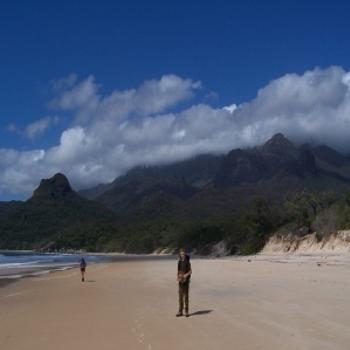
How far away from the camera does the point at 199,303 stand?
18.9m

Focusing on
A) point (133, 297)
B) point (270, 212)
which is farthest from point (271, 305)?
point (270, 212)

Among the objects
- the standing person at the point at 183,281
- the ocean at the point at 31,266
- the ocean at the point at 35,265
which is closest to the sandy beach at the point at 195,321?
the standing person at the point at 183,281

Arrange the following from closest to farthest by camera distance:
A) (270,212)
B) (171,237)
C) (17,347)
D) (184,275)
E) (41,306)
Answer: (17,347), (184,275), (41,306), (270,212), (171,237)

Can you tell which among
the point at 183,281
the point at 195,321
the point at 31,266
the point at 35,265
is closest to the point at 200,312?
the point at 183,281

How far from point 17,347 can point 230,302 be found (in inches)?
319

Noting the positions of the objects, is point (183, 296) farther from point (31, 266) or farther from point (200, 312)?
point (31, 266)

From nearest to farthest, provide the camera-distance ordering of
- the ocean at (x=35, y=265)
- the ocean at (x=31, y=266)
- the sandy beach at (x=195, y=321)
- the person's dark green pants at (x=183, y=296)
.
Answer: the sandy beach at (x=195, y=321) < the person's dark green pants at (x=183, y=296) < the ocean at (x=31, y=266) < the ocean at (x=35, y=265)

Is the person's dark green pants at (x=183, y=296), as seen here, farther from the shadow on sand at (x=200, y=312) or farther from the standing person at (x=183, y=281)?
the shadow on sand at (x=200, y=312)

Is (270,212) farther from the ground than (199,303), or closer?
farther from the ground

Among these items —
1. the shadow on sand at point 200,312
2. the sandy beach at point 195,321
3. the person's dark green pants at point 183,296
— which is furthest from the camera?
the shadow on sand at point 200,312

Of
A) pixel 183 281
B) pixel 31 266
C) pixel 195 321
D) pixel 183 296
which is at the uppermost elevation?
pixel 183 281

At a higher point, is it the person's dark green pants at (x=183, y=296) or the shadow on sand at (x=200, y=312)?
the person's dark green pants at (x=183, y=296)

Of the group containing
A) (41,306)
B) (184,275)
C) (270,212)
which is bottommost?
(41,306)

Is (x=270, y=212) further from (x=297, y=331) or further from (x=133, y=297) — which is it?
(x=297, y=331)
